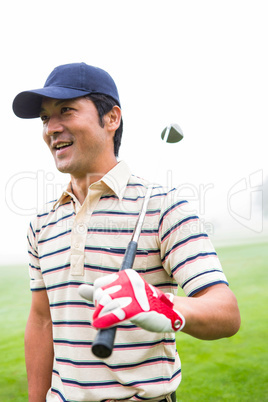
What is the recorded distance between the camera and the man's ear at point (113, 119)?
1.73m

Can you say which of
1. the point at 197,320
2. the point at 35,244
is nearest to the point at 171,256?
the point at 197,320

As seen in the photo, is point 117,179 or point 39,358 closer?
point 117,179

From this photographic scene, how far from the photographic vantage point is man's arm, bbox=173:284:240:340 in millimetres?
1074

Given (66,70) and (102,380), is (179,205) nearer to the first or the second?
(102,380)

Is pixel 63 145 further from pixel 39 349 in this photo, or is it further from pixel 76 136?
pixel 39 349

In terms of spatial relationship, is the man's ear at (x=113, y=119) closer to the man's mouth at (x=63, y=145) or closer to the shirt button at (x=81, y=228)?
the man's mouth at (x=63, y=145)

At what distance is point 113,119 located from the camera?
5.84 feet

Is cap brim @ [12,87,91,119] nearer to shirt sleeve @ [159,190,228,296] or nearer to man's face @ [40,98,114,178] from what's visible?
man's face @ [40,98,114,178]

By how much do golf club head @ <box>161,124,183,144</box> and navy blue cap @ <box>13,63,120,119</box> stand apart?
0.28 meters

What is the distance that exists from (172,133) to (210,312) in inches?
34.7

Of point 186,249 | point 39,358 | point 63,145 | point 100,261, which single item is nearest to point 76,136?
point 63,145

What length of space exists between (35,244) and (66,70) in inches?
30.5

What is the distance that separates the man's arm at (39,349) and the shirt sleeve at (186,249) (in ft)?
2.33

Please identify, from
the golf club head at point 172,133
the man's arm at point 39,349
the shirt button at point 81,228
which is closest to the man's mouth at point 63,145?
the shirt button at point 81,228
